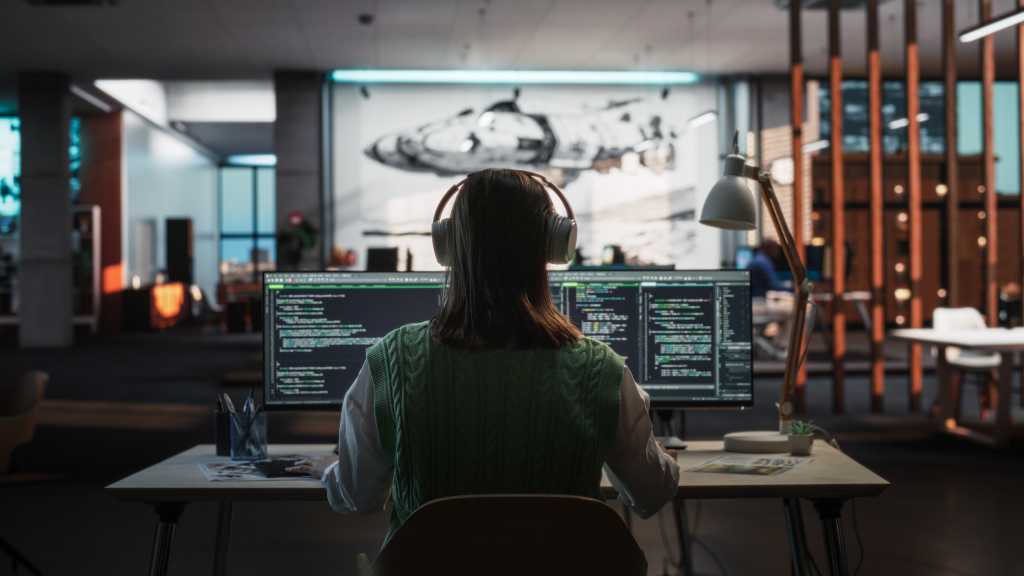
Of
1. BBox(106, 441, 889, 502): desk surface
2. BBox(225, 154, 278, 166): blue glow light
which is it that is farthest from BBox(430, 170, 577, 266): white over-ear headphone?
BBox(225, 154, 278, 166): blue glow light

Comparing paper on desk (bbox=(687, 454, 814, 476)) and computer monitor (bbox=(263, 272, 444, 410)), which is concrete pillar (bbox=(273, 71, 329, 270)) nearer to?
computer monitor (bbox=(263, 272, 444, 410))

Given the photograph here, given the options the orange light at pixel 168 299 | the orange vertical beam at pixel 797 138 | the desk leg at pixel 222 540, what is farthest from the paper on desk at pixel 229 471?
the orange light at pixel 168 299

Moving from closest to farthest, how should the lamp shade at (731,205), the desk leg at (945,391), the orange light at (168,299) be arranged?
the lamp shade at (731,205) < the desk leg at (945,391) < the orange light at (168,299)

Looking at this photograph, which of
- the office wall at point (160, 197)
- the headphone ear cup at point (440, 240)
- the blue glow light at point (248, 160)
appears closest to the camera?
the headphone ear cup at point (440, 240)

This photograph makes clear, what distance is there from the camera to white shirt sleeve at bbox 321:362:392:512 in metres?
Result: 1.71

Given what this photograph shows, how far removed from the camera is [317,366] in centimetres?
263

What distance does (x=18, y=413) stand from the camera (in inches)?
217

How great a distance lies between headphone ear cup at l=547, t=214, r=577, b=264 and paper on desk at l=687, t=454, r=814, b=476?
73cm

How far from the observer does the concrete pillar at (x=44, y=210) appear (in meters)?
15.0

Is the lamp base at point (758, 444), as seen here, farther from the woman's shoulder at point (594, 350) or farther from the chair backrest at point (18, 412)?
the chair backrest at point (18, 412)

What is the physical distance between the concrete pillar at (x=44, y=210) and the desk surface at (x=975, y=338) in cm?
1197

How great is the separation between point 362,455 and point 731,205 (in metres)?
1.16

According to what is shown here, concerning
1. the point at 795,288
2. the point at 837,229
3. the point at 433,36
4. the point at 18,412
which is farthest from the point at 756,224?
the point at 433,36

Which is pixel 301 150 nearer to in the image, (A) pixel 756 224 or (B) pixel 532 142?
(B) pixel 532 142
